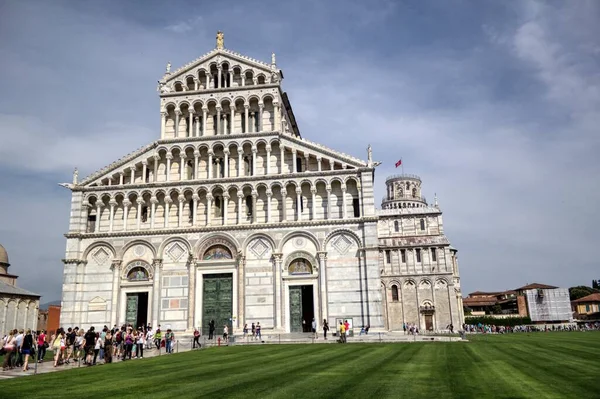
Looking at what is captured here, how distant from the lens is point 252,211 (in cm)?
3934

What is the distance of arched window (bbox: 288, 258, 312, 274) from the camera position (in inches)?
1490

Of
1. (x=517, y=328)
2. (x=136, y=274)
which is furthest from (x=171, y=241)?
(x=517, y=328)

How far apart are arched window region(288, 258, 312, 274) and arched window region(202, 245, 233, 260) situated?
509 cm

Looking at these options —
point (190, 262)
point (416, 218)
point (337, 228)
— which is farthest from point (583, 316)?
point (190, 262)

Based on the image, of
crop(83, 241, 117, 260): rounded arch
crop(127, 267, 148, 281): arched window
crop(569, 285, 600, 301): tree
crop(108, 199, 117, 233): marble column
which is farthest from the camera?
crop(569, 285, 600, 301): tree

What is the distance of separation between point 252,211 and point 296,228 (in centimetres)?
391

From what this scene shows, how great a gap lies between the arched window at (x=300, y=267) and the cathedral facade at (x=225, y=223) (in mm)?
110

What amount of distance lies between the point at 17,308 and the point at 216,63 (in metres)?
30.8

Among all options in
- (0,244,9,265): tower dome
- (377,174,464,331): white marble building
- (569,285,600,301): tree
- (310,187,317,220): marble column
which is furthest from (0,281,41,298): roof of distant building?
(569,285,600,301): tree

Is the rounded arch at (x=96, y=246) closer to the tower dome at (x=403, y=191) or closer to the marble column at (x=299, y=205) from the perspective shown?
the marble column at (x=299, y=205)

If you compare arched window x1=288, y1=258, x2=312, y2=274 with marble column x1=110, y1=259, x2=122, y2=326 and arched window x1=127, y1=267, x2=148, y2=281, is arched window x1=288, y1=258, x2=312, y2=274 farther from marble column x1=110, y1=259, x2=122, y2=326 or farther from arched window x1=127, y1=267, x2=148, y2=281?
marble column x1=110, y1=259, x2=122, y2=326

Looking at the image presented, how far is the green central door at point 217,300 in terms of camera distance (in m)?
37.8

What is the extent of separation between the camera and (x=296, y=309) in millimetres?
37406

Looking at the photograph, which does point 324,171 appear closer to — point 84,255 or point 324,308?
point 324,308
